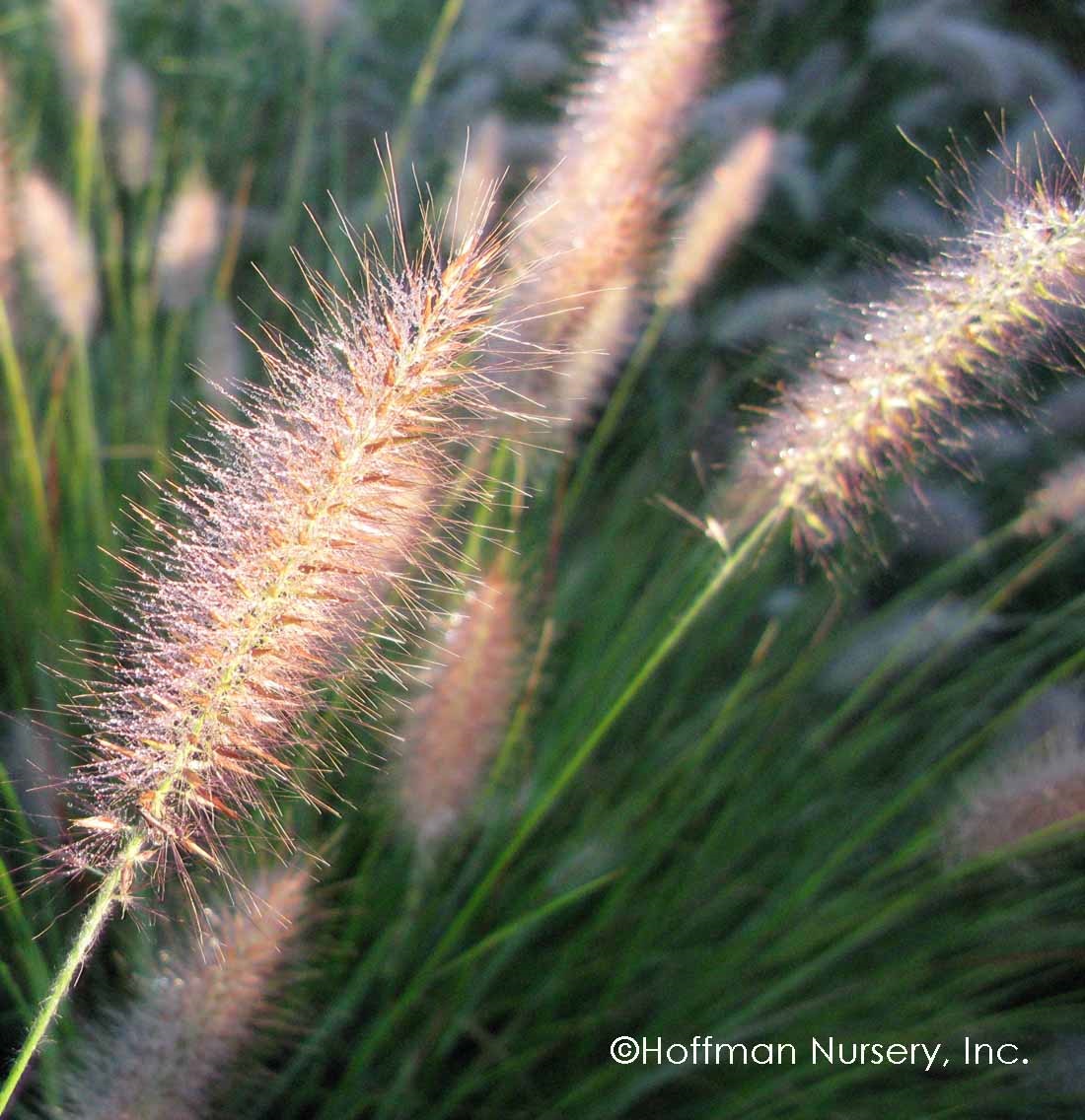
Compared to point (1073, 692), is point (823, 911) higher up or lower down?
lower down

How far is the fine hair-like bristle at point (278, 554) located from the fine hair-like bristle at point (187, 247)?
1180 mm

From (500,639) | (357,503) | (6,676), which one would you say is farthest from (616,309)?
(6,676)

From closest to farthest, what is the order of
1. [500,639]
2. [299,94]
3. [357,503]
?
[357,503] → [500,639] → [299,94]

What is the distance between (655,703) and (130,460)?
4.10ft

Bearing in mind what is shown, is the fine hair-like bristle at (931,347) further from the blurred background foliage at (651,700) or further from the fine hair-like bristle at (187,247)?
the fine hair-like bristle at (187,247)

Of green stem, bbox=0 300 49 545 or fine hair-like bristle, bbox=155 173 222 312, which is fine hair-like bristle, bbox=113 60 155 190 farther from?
green stem, bbox=0 300 49 545

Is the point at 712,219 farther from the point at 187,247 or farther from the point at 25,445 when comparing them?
the point at 25,445

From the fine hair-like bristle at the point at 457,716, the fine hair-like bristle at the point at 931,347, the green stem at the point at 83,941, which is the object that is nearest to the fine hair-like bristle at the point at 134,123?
the fine hair-like bristle at the point at 457,716

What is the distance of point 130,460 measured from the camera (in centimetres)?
215

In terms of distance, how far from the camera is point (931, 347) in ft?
3.81

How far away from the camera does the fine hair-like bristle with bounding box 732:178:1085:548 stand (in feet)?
3.53

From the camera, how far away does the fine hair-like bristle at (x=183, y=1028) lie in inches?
40.2

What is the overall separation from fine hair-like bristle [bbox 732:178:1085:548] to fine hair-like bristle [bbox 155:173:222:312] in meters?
1.15

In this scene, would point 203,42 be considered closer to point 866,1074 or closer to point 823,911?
point 823,911
